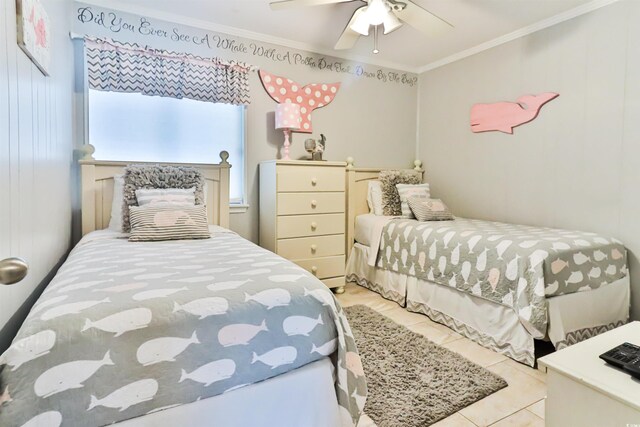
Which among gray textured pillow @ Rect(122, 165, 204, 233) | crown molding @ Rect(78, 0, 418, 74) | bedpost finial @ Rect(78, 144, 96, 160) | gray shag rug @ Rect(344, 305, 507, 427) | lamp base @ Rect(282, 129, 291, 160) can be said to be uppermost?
crown molding @ Rect(78, 0, 418, 74)

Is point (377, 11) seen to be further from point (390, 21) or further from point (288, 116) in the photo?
point (288, 116)

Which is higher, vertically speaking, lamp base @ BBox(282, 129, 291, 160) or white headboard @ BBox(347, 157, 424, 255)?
lamp base @ BBox(282, 129, 291, 160)

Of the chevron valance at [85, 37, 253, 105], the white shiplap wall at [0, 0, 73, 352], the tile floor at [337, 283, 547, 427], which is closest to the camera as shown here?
the white shiplap wall at [0, 0, 73, 352]

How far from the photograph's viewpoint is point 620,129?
239 cm

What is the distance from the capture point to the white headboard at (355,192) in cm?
331

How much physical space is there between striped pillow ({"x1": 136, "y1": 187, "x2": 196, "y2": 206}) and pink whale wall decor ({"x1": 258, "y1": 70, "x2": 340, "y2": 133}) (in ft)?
4.31

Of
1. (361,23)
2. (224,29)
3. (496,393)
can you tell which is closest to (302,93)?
(224,29)

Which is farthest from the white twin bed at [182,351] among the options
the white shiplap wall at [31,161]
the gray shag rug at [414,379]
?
the gray shag rug at [414,379]

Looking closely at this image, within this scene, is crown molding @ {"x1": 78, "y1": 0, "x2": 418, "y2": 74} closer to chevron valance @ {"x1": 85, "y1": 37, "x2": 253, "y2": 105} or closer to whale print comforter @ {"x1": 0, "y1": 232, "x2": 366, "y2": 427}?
chevron valance @ {"x1": 85, "y1": 37, "x2": 253, "y2": 105}

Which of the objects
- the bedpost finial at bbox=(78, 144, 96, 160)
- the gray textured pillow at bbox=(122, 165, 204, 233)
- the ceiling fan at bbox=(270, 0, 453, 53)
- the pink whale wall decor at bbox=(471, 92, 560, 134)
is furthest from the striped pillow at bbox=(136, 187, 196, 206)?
the pink whale wall decor at bbox=(471, 92, 560, 134)

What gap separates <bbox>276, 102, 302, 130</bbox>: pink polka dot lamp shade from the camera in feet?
9.65

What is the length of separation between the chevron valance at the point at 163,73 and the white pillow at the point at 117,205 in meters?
0.70

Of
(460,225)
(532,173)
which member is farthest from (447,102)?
(460,225)

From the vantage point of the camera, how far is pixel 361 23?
2.23 m
